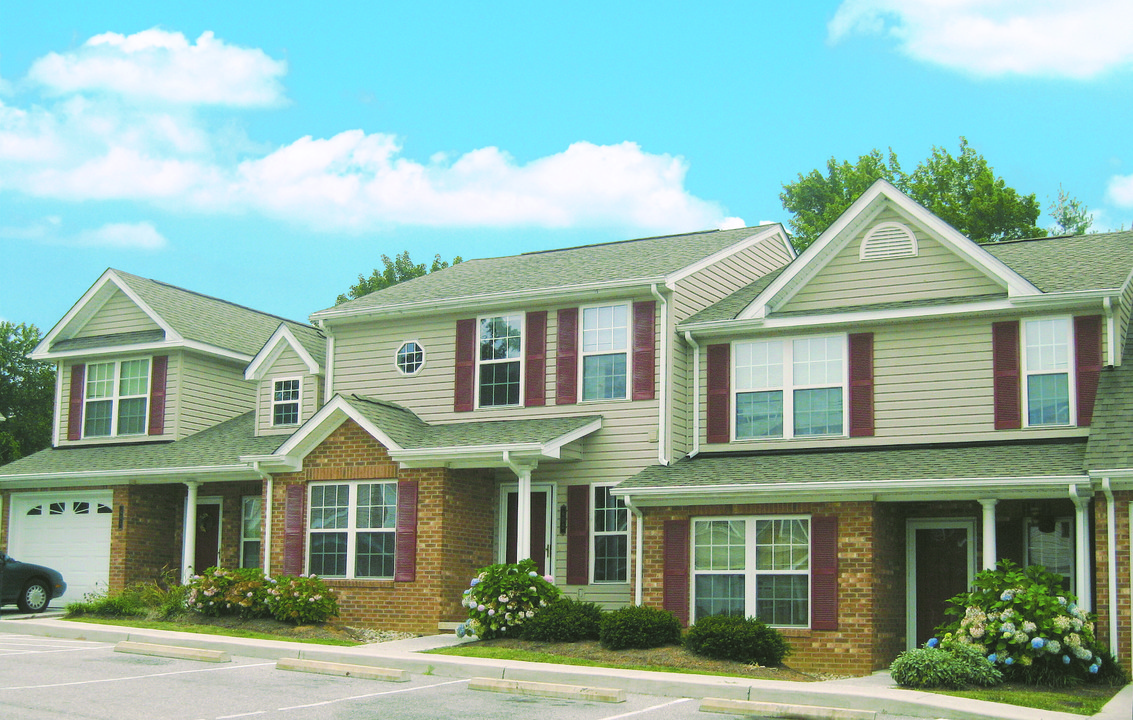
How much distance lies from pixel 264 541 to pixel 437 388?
4.06 m

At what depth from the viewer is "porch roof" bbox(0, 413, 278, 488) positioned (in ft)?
78.2

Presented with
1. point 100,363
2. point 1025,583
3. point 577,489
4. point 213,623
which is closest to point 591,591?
point 577,489

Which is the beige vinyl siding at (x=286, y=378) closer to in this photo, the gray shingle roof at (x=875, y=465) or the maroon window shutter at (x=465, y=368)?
the maroon window shutter at (x=465, y=368)

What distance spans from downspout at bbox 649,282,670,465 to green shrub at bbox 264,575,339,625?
586 cm

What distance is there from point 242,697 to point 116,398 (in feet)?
53.0

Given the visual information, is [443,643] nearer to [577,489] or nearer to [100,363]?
[577,489]

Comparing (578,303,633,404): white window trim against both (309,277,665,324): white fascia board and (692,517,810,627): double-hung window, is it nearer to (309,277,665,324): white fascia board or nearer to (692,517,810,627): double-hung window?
(309,277,665,324): white fascia board

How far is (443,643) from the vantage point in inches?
740

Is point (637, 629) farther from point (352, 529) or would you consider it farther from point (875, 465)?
point (352, 529)

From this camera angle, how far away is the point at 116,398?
27250mm

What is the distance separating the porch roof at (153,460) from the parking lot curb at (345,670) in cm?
818

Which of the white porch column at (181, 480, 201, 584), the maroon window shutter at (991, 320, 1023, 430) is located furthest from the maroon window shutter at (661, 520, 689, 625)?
the white porch column at (181, 480, 201, 584)

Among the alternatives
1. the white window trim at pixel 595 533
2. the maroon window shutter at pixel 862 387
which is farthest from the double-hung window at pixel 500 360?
the maroon window shutter at pixel 862 387

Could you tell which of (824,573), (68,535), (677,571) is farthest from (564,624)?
(68,535)
